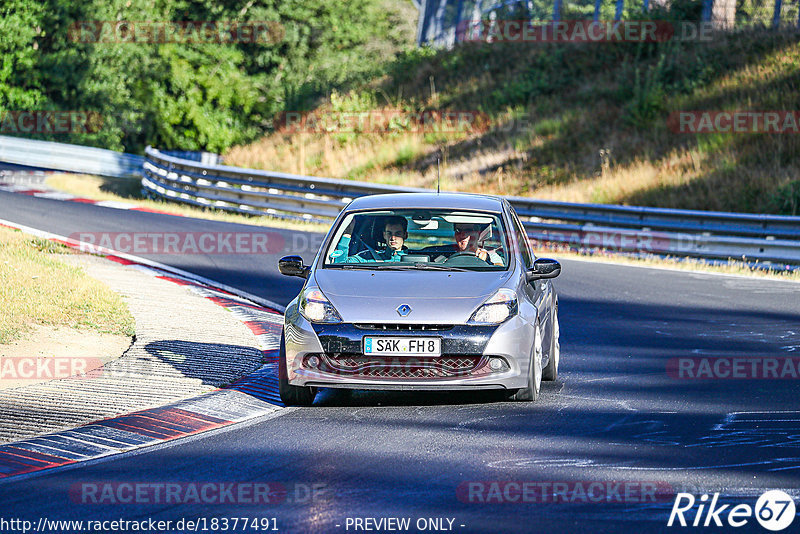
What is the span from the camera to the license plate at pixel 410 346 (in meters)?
8.16

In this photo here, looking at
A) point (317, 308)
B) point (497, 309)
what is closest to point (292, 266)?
point (317, 308)

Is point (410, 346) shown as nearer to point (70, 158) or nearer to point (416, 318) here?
point (416, 318)

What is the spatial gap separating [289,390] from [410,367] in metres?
1.00

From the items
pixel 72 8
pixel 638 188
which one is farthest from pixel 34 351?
pixel 72 8

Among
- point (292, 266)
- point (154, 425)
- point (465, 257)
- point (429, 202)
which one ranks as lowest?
point (154, 425)

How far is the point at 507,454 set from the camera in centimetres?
709

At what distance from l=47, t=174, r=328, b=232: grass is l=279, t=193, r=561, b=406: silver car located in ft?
48.0

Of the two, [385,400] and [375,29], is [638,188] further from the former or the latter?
[375,29]

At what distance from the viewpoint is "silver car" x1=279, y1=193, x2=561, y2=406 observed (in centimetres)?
822

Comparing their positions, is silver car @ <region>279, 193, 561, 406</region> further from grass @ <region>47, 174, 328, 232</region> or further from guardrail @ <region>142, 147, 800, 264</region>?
grass @ <region>47, 174, 328, 232</region>

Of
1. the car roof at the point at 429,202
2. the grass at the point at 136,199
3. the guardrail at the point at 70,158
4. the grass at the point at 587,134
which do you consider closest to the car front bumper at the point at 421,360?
the car roof at the point at 429,202

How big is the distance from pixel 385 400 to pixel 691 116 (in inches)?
883

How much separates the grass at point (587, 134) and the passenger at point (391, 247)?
1536 centimetres

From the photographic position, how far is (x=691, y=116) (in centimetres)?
2959
